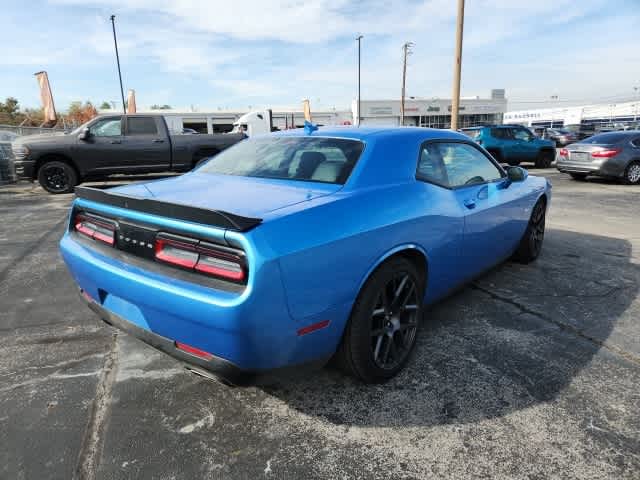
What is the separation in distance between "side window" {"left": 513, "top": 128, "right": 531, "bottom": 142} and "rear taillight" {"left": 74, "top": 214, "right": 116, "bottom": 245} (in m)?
14.9

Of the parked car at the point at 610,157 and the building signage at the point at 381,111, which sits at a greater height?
the building signage at the point at 381,111

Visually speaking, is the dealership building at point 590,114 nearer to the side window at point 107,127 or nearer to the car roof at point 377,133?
the side window at point 107,127

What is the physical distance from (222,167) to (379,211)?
1.39 metres

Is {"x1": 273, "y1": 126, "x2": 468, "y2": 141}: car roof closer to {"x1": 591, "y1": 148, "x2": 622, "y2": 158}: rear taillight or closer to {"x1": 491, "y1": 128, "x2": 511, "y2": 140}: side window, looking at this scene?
{"x1": 591, "y1": 148, "x2": 622, "y2": 158}: rear taillight

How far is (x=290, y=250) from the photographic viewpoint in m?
Answer: 1.77

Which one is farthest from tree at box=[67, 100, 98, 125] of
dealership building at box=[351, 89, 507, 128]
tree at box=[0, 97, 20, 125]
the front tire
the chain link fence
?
the front tire

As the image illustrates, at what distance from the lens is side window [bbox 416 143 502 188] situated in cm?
290

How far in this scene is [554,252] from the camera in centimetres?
510

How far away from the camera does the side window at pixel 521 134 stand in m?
14.8

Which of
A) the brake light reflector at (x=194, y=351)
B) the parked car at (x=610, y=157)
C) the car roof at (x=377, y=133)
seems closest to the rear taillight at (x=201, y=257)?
the brake light reflector at (x=194, y=351)

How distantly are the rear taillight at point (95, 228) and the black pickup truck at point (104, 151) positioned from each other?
8.27 metres

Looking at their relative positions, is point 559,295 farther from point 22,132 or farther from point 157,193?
point 22,132

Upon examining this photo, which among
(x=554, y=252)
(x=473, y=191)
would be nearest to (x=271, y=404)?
(x=473, y=191)

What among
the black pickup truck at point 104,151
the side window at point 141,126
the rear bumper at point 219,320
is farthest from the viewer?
the side window at point 141,126
